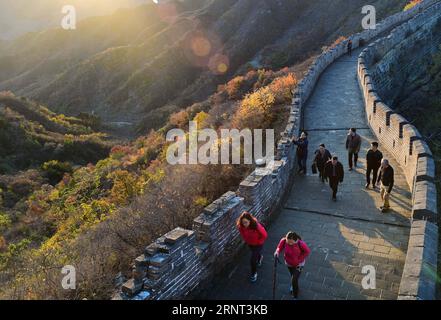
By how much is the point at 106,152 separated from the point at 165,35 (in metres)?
33.7

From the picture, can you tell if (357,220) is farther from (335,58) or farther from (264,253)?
(335,58)

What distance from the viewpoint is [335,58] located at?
81.4 feet

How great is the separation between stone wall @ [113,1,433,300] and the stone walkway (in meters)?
0.40

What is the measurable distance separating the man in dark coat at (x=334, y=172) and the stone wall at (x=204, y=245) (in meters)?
1.03

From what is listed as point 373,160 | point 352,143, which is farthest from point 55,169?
point 373,160

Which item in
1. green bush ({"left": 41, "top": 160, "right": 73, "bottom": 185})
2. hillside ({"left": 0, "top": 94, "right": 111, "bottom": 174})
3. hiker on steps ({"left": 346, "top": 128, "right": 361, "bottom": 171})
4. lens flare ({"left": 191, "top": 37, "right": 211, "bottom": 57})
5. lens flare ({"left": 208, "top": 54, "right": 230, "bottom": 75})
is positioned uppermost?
lens flare ({"left": 191, "top": 37, "right": 211, "bottom": 57})

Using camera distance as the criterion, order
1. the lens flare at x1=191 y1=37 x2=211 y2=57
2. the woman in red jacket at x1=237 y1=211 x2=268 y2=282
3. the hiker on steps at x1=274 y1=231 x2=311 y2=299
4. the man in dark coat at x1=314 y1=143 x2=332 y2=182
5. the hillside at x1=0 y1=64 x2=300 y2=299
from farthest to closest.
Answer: the lens flare at x1=191 y1=37 x2=211 y2=57, the man in dark coat at x1=314 y1=143 x2=332 y2=182, the hillside at x1=0 y1=64 x2=300 y2=299, the woman in red jacket at x1=237 y1=211 x2=268 y2=282, the hiker on steps at x1=274 y1=231 x2=311 y2=299

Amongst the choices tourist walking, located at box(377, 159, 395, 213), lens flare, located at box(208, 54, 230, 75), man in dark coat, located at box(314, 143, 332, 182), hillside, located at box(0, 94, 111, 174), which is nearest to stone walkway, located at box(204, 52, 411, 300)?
tourist walking, located at box(377, 159, 395, 213)

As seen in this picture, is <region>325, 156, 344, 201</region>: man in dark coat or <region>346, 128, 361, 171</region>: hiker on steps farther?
<region>346, 128, 361, 171</region>: hiker on steps

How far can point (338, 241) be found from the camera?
827 centimetres

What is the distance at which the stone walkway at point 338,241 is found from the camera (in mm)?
6930

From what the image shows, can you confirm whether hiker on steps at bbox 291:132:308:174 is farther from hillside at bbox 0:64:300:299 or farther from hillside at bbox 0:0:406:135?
hillside at bbox 0:0:406:135

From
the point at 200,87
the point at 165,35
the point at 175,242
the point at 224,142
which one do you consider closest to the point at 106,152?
the point at 200,87

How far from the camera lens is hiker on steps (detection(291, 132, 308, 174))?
11250 mm
